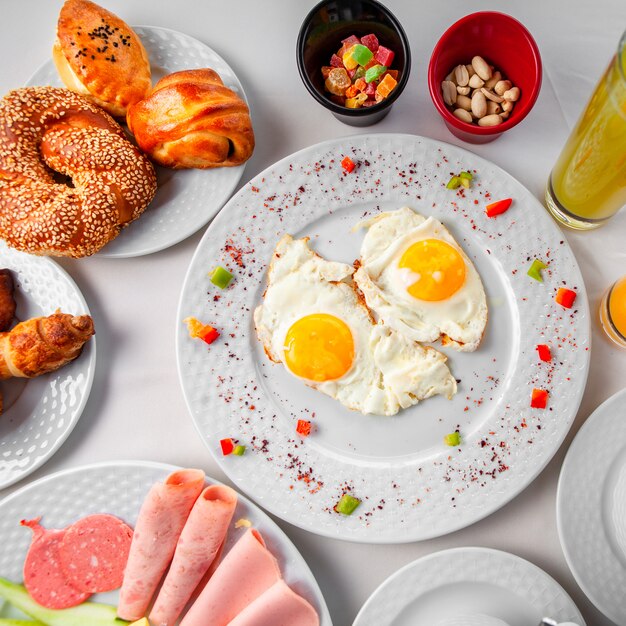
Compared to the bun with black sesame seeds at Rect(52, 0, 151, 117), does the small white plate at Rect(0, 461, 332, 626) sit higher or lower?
lower

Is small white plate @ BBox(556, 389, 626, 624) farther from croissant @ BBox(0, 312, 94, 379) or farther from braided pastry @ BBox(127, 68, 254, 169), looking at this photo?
croissant @ BBox(0, 312, 94, 379)

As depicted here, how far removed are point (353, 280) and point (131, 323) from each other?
85 cm

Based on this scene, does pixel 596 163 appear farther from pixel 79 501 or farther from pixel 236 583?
pixel 79 501

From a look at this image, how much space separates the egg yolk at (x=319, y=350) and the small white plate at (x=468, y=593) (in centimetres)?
69

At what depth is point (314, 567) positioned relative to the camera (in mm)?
2143

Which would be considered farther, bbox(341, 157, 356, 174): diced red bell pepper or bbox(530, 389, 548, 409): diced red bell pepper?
bbox(341, 157, 356, 174): diced red bell pepper

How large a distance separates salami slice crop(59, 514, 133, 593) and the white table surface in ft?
0.79

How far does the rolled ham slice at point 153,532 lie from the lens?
204 cm

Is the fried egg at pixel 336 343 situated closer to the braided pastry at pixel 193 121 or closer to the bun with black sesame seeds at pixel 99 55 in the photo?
the braided pastry at pixel 193 121

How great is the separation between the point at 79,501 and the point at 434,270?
4.88 feet

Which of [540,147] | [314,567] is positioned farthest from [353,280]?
[314,567]

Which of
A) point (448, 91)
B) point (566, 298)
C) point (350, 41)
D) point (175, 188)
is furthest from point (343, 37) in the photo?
point (566, 298)

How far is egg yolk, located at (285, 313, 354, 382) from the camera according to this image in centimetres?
206

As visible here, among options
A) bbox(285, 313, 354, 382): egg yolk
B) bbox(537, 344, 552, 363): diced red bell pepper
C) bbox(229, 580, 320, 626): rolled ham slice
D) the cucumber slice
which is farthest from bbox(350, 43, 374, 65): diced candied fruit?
the cucumber slice
